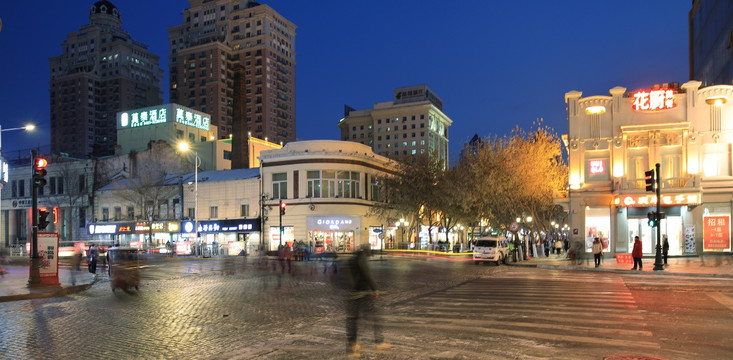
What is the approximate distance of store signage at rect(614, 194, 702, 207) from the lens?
35562 mm

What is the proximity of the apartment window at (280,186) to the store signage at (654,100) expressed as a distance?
104ft

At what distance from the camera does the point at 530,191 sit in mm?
→ 42844

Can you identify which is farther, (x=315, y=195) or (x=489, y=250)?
(x=315, y=195)

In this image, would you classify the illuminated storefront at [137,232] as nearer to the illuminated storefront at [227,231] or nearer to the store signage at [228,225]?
the illuminated storefront at [227,231]

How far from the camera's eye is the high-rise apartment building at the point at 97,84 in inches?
6127

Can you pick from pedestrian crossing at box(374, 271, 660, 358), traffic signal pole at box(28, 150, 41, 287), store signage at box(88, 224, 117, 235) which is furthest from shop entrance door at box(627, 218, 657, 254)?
store signage at box(88, 224, 117, 235)

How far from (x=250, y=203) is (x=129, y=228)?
14.5 metres

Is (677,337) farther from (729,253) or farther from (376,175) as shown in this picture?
(376,175)

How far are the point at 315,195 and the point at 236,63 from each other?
301 ft

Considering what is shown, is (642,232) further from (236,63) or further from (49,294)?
(236,63)

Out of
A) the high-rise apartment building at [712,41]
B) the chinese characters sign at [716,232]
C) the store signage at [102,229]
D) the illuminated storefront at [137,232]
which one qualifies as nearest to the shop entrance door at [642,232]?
the chinese characters sign at [716,232]

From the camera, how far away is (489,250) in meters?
35.5

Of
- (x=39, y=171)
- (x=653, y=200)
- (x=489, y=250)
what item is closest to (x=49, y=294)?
(x=39, y=171)

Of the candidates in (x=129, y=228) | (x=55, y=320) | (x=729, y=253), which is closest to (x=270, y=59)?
(x=129, y=228)
